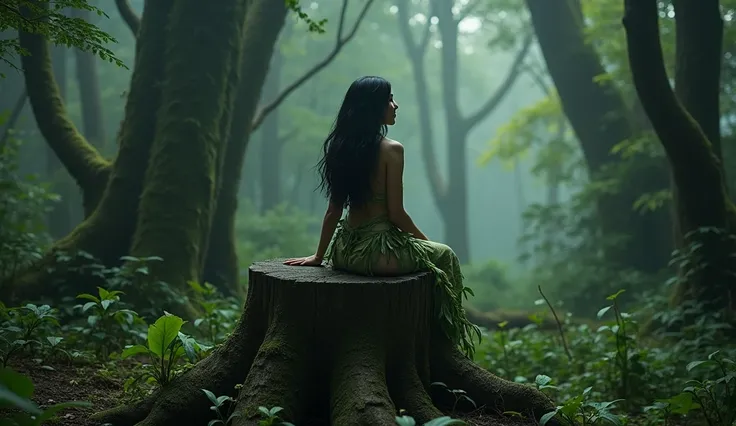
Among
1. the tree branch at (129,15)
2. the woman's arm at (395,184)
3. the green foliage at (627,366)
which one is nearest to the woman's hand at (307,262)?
the woman's arm at (395,184)

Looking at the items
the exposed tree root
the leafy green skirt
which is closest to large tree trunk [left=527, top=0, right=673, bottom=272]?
the leafy green skirt

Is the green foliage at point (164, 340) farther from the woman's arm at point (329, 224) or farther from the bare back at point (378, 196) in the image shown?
the bare back at point (378, 196)

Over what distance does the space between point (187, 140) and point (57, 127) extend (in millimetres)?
1841

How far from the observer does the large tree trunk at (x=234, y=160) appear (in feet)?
27.9

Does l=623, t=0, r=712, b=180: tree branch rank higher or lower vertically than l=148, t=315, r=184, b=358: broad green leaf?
higher

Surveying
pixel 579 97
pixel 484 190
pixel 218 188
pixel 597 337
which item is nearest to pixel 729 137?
pixel 579 97

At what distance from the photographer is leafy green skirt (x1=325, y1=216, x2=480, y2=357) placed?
4.00 metres

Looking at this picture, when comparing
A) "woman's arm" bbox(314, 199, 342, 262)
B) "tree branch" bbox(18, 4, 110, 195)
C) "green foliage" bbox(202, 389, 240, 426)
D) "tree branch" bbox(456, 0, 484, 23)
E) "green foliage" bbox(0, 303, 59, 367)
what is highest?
"tree branch" bbox(456, 0, 484, 23)

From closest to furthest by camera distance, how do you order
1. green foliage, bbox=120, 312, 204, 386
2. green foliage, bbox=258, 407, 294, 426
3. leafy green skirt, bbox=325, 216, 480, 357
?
green foliage, bbox=258, 407, 294, 426, green foliage, bbox=120, 312, 204, 386, leafy green skirt, bbox=325, 216, 480, 357

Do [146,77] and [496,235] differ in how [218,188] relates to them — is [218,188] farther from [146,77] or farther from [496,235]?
[496,235]

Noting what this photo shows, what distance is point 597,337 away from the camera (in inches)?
265

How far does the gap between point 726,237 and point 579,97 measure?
592cm

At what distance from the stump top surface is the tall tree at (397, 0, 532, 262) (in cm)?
1693

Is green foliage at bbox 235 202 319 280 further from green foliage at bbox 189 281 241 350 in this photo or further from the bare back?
the bare back
